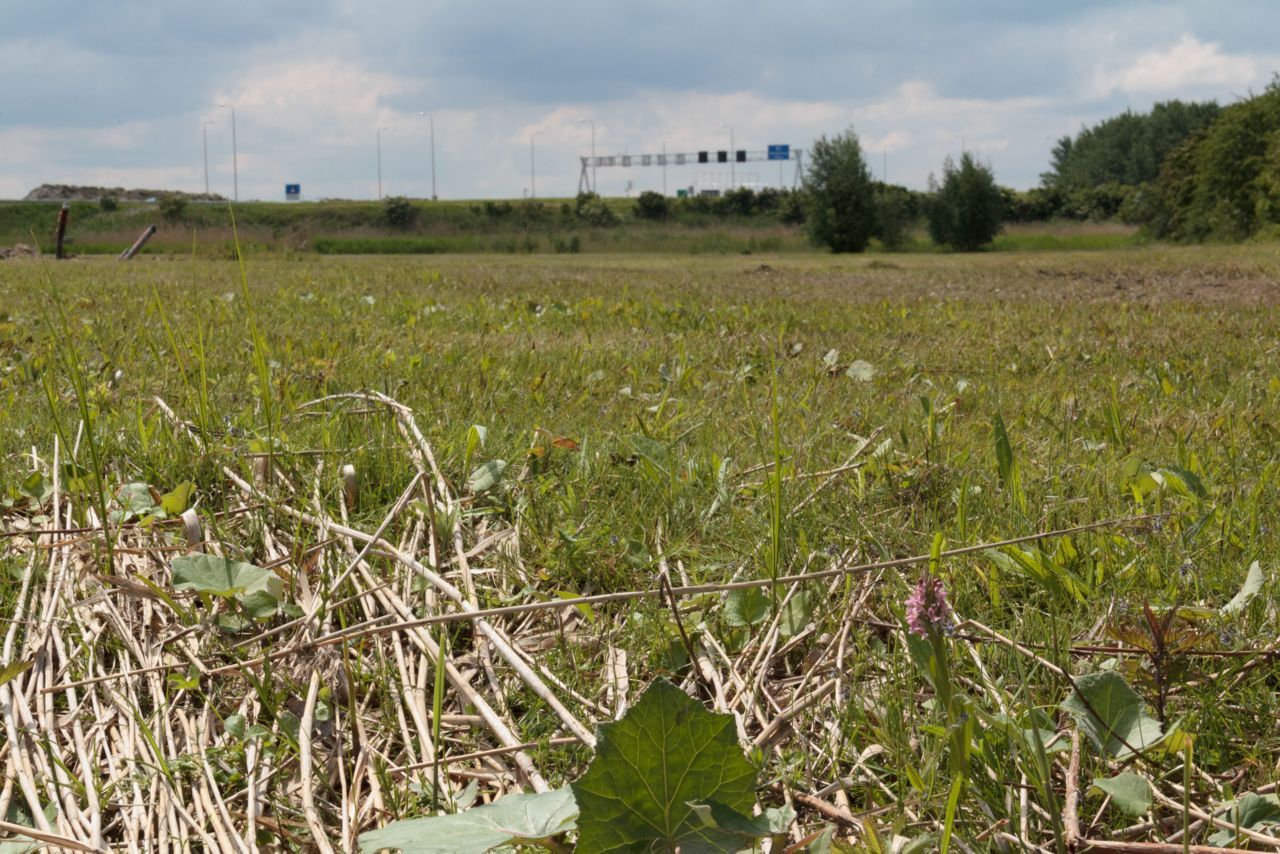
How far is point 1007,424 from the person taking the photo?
9.84ft

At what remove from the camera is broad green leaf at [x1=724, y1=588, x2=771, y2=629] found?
1.54 metres

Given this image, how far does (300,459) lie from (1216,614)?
1.82m

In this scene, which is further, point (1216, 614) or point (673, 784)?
point (1216, 614)

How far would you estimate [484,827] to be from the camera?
937mm

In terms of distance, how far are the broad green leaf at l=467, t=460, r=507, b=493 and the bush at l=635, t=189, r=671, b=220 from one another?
176ft

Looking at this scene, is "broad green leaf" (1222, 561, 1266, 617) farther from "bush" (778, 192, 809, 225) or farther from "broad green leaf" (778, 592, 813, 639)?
"bush" (778, 192, 809, 225)

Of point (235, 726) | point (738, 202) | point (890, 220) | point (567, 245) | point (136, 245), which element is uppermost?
point (738, 202)

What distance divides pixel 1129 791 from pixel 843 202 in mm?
45232

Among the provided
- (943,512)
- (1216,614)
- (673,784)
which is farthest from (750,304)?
(673,784)

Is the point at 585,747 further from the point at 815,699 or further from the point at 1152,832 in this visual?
the point at 1152,832

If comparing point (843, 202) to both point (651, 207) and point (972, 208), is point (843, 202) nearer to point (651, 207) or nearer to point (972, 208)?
point (972, 208)

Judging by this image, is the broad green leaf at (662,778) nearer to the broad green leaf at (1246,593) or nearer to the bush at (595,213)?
the broad green leaf at (1246,593)

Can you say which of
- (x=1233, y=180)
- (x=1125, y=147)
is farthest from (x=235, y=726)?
(x=1125, y=147)

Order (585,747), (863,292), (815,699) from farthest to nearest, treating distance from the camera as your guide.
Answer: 1. (863,292)
2. (815,699)
3. (585,747)
